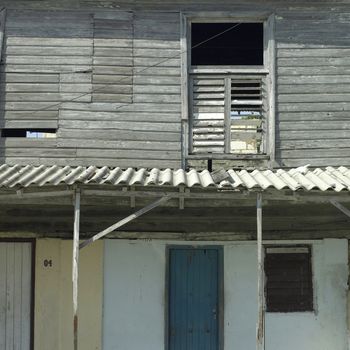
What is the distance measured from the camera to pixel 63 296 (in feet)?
31.1

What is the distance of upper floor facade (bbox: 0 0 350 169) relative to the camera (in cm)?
948

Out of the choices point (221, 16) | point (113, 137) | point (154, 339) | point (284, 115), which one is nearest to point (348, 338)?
point (154, 339)

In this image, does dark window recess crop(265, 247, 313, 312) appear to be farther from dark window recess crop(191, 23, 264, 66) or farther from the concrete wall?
dark window recess crop(191, 23, 264, 66)

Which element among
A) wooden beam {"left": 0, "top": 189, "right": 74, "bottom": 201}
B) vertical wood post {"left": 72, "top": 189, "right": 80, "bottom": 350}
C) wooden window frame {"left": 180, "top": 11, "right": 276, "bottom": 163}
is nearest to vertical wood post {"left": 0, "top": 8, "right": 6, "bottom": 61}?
wooden window frame {"left": 180, "top": 11, "right": 276, "bottom": 163}

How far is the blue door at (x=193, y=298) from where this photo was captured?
9.66 meters

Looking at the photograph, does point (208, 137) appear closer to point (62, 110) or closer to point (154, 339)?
point (62, 110)

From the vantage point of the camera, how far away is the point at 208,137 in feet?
31.5

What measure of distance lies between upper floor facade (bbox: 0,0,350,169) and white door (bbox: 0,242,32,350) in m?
1.63

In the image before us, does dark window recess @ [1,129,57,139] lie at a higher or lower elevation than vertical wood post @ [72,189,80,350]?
higher

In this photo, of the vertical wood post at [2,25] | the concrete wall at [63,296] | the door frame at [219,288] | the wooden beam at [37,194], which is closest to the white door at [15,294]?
the concrete wall at [63,296]

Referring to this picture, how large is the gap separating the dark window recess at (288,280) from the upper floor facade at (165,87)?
1644 millimetres

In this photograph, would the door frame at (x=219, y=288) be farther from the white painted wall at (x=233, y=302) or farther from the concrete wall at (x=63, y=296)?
the concrete wall at (x=63, y=296)

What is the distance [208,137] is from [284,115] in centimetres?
135

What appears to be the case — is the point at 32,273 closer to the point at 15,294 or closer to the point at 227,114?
the point at 15,294
